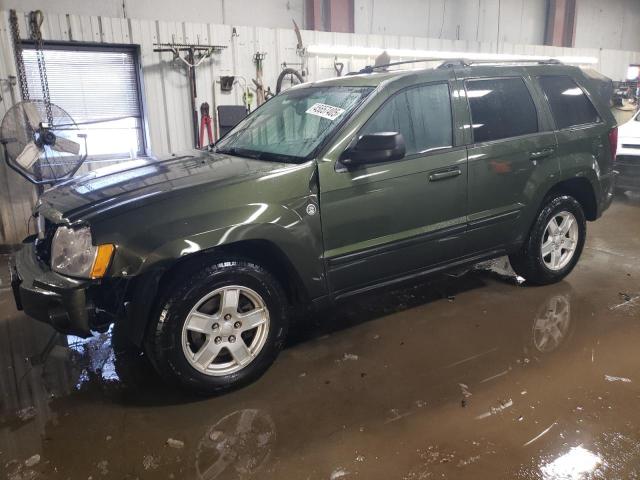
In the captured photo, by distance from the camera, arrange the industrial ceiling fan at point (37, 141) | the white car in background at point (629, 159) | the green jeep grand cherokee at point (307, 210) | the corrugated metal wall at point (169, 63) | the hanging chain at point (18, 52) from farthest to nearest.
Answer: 1. the white car in background at point (629, 159)
2. the corrugated metal wall at point (169, 63)
3. the hanging chain at point (18, 52)
4. the industrial ceiling fan at point (37, 141)
5. the green jeep grand cherokee at point (307, 210)

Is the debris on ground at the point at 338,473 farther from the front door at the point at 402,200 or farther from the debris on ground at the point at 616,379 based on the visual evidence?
the debris on ground at the point at 616,379

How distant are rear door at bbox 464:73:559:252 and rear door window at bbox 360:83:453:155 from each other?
194 mm

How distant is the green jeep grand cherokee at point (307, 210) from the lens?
2.37m

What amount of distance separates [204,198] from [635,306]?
3.18m

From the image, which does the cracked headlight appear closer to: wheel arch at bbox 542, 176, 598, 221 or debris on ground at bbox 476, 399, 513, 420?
debris on ground at bbox 476, 399, 513, 420

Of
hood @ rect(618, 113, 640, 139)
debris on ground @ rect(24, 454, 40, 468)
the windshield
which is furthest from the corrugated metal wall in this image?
debris on ground @ rect(24, 454, 40, 468)

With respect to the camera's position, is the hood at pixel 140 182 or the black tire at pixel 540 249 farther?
the black tire at pixel 540 249

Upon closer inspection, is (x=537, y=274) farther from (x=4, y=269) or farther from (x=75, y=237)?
(x=4, y=269)

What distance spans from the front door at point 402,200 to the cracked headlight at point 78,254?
1123 mm

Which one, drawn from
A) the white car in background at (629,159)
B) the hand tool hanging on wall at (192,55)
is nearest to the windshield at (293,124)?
the hand tool hanging on wall at (192,55)

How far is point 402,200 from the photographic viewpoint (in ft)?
9.81

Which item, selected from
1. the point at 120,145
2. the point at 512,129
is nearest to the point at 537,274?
the point at 512,129

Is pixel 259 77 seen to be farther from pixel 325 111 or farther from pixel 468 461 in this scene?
pixel 468 461

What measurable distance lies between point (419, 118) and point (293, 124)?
803 mm
